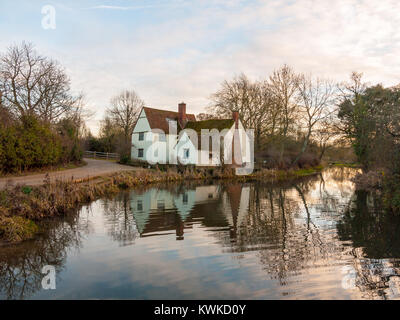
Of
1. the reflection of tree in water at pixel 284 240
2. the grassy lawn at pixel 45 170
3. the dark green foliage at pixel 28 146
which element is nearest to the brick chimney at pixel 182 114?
the grassy lawn at pixel 45 170

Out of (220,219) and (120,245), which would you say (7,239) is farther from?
(220,219)

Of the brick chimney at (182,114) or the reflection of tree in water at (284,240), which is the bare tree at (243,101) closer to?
the brick chimney at (182,114)

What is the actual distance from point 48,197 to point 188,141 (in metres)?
21.7

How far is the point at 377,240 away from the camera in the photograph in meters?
8.02

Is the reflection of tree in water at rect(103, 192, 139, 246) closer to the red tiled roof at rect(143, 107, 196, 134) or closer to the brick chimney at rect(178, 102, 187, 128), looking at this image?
the red tiled roof at rect(143, 107, 196, 134)

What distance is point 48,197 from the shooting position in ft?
36.7

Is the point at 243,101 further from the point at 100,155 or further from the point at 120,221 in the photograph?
the point at 120,221

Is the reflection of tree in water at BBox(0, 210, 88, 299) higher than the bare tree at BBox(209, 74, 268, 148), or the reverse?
the bare tree at BBox(209, 74, 268, 148)

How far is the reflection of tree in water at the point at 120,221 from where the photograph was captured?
339 inches

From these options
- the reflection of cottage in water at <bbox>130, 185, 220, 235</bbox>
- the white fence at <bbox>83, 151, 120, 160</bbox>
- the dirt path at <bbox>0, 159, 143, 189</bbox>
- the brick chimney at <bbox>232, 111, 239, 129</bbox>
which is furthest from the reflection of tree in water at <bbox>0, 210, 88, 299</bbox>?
the white fence at <bbox>83, 151, 120, 160</bbox>

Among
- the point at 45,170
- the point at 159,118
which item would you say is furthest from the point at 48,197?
the point at 159,118

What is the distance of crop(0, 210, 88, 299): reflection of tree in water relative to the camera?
5.34 metres

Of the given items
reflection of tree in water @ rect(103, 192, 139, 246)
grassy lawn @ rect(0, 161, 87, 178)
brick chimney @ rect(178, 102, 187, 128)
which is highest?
brick chimney @ rect(178, 102, 187, 128)

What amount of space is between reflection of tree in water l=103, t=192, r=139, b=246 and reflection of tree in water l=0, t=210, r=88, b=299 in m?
0.97
